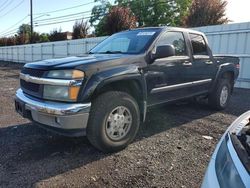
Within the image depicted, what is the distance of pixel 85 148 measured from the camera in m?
4.30

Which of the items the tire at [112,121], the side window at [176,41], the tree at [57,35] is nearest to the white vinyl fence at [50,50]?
the tree at [57,35]

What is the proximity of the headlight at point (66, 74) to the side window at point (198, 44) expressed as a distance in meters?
2.93

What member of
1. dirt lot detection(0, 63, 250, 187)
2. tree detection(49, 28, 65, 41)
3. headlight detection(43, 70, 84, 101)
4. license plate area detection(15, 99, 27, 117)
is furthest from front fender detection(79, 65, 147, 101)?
tree detection(49, 28, 65, 41)

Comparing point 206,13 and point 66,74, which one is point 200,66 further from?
point 206,13

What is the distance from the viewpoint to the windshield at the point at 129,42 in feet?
15.4

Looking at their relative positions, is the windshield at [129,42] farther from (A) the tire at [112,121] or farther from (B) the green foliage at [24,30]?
(B) the green foliage at [24,30]

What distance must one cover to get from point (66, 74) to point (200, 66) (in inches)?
123

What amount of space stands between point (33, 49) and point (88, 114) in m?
24.4

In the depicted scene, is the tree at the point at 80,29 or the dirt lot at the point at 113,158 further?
the tree at the point at 80,29

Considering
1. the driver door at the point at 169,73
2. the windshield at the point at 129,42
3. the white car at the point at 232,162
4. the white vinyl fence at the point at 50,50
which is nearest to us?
the white car at the point at 232,162

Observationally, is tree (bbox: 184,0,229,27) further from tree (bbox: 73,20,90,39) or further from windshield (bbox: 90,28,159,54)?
windshield (bbox: 90,28,159,54)

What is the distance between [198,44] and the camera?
19.5 feet

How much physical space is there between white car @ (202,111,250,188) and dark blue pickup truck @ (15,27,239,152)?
2.11 meters

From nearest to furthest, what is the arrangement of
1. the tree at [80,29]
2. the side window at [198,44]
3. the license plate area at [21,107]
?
the license plate area at [21,107], the side window at [198,44], the tree at [80,29]
